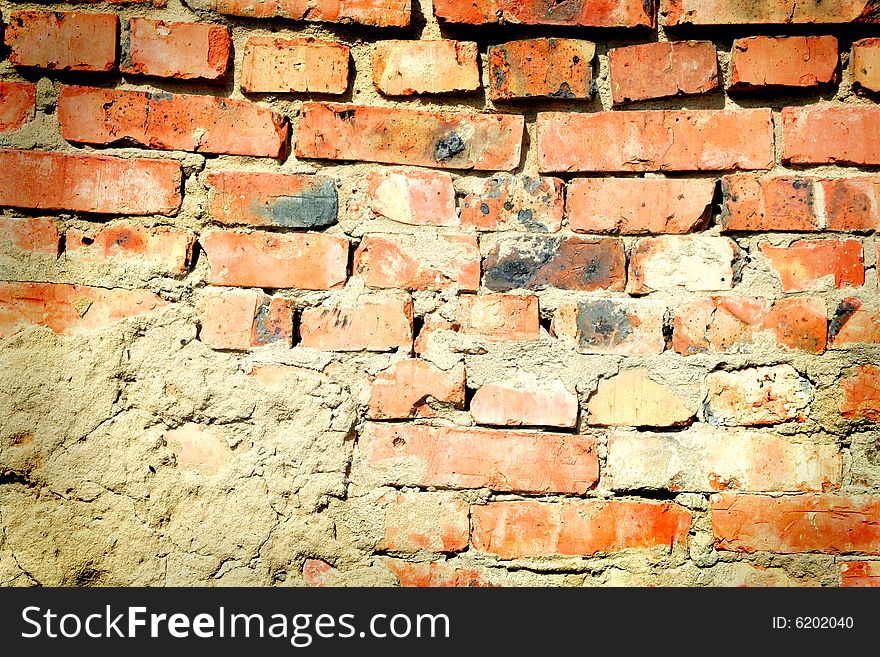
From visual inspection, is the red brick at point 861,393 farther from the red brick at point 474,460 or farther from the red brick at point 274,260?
the red brick at point 274,260

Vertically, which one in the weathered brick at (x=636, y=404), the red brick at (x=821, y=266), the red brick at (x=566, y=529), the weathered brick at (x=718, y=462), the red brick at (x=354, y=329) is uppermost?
the red brick at (x=821, y=266)

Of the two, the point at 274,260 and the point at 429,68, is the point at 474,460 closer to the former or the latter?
the point at 274,260

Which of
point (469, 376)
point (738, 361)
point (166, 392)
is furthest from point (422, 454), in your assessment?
point (738, 361)

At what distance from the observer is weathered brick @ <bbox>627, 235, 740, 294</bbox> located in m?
1.09

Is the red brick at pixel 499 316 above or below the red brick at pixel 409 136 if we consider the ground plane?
below

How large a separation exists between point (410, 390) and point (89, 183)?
55cm

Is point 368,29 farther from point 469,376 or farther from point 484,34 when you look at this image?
point 469,376

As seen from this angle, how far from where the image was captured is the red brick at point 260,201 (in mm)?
1086

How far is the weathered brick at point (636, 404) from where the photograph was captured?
1.09m

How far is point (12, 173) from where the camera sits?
1.06 metres

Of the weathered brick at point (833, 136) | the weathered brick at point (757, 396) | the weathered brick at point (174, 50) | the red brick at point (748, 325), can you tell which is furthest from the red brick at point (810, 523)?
the weathered brick at point (174, 50)

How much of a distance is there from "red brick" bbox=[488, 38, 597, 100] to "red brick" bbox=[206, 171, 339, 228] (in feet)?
1.10

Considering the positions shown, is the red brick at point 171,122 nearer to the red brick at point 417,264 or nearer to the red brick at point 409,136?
the red brick at point 409,136

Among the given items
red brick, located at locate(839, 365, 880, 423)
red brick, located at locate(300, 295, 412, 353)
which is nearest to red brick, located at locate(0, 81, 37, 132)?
red brick, located at locate(300, 295, 412, 353)
